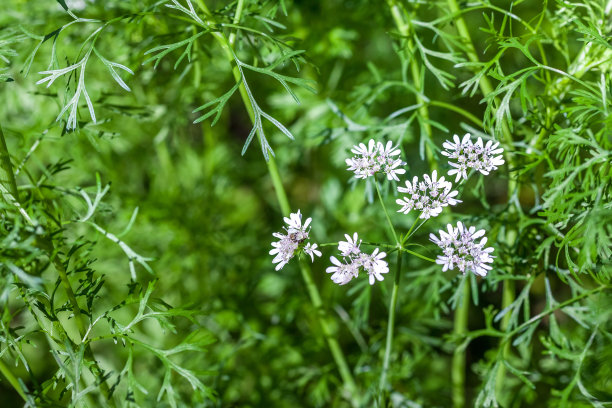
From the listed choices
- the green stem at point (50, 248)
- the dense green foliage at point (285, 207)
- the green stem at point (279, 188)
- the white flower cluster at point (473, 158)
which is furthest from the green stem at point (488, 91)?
the green stem at point (50, 248)

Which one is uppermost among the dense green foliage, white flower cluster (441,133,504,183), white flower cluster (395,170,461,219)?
white flower cluster (441,133,504,183)

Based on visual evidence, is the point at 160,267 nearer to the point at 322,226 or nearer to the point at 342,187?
the point at 322,226

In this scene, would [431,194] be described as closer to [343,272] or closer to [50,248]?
[343,272]

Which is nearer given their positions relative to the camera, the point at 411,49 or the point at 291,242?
the point at 291,242

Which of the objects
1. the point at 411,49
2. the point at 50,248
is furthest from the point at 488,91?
the point at 50,248

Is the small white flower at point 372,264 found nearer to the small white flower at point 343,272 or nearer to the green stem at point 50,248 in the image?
the small white flower at point 343,272

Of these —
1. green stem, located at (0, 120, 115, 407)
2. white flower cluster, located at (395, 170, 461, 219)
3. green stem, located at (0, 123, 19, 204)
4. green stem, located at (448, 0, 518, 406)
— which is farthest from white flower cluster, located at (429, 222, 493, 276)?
green stem, located at (0, 123, 19, 204)

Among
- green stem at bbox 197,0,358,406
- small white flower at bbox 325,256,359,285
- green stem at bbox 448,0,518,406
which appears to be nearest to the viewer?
small white flower at bbox 325,256,359,285

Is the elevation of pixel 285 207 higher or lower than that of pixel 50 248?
lower

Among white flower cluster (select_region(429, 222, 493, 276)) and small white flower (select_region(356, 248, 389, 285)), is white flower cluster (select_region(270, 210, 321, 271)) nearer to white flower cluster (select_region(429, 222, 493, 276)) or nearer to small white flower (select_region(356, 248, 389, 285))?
small white flower (select_region(356, 248, 389, 285))

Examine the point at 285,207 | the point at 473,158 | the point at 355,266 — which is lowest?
the point at 285,207
